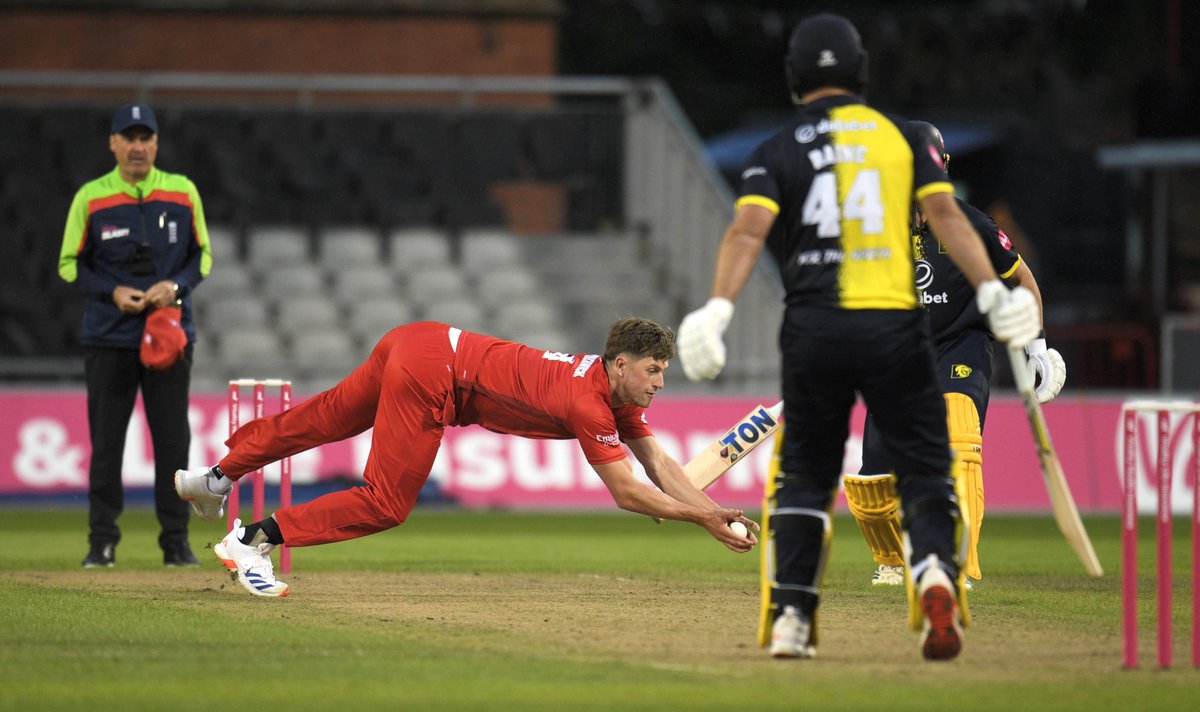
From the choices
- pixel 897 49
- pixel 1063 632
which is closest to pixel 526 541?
pixel 1063 632

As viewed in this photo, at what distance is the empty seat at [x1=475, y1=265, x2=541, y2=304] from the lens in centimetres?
2066

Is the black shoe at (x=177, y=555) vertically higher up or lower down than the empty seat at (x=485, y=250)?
lower down

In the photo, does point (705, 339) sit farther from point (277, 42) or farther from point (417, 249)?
point (277, 42)

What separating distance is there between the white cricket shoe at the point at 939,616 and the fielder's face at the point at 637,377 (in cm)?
181

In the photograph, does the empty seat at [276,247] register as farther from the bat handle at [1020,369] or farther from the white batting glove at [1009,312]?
the white batting glove at [1009,312]

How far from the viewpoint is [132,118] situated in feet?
34.6

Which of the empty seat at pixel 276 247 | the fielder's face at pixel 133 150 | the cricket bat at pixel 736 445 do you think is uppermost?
the empty seat at pixel 276 247

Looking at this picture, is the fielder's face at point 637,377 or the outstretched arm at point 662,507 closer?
the outstretched arm at point 662,507

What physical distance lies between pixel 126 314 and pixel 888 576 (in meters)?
4.65

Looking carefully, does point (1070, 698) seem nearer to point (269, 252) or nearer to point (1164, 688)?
point (1164, 688)

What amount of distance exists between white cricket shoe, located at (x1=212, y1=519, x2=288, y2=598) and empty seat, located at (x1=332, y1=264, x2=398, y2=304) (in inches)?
455

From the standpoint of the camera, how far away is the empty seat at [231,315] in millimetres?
19641

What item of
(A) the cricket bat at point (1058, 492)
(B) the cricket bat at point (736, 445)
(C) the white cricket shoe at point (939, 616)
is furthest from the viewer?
(B) the cricket bat at point (736, 445)

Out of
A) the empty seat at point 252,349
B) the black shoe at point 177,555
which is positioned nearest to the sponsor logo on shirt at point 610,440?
the black shoe at point 177,555
